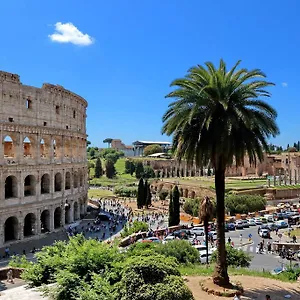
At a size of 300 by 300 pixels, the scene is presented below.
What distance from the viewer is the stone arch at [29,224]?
36.8 meters

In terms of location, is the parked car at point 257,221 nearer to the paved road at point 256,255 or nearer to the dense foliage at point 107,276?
the paved road at point 256,255

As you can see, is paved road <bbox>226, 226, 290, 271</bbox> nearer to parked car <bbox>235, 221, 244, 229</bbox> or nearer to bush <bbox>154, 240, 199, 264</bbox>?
parked car <bbox>235, 221, 244, 229</bbox>

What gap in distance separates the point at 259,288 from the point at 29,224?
2710cm

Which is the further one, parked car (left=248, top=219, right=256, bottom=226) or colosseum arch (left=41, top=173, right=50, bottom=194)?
parked car (left=248, top=219, right=256, bottom=226)

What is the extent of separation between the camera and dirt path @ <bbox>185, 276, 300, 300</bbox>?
49.3ft

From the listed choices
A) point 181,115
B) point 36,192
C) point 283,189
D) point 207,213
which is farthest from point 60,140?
point 283,189

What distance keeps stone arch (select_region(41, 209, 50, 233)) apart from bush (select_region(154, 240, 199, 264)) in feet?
65.9

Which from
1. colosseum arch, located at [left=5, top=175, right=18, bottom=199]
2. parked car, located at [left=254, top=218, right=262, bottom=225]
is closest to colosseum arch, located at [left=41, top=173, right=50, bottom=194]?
colosseum arch, located at [left=5, top=175, right=18, bottom=199]

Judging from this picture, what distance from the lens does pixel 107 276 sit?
1273cm

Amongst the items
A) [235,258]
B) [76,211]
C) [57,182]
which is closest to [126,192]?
[76,211]

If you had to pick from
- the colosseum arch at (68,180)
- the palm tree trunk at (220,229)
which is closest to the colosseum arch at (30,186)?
the colosseum arch at (68,180)

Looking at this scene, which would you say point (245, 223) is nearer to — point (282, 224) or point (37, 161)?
point (282, 224)

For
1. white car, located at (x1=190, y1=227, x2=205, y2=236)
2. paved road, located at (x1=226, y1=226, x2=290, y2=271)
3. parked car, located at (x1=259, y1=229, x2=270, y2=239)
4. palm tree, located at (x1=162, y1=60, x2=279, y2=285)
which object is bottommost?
paved road, located at (x1=226, y1=226, x2=290, y2=271)

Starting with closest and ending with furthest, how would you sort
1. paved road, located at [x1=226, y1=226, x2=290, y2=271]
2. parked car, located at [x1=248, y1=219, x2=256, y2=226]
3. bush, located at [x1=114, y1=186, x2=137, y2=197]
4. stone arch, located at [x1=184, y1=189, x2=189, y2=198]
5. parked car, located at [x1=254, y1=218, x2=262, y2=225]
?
paved road, located at [x1=226, y1=226, x2=290, y2=271] → parked car, located at [x1=248, y1=219, x2=256, y2=226] → parked car, located at [x1=254, y1=218, x2=262, y2=225] → bush, located at [x1=114, y1=186, x2=137, y2=197] → stone arch, located at [x1=184, y1=189, x2=189, y2=198]
